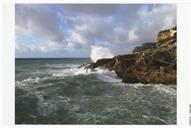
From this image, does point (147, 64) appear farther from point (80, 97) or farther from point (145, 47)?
point (80, 97)

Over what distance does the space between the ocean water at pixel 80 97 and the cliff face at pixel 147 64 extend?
6 cm

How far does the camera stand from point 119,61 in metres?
4.57

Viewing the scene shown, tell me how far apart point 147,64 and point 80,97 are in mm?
743

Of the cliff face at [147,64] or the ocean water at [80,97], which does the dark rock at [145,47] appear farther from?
the ocean water at [80,97]

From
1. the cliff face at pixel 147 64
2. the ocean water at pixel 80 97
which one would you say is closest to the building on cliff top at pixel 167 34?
the cliff face at pixel 147 64

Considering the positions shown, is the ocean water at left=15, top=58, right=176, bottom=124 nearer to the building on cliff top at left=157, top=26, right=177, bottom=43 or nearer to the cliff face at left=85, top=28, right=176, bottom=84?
the cliff face at left=85, top=28, right=176, bottom=84

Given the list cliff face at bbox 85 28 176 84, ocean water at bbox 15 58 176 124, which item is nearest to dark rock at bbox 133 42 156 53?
cliff face at bbox 85 28 176 84

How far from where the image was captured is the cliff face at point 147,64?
14.7 ft

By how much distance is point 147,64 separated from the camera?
4562mm

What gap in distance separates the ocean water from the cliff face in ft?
0.21

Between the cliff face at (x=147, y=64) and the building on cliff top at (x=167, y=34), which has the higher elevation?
the building on cliff top at (x=167, y=34)

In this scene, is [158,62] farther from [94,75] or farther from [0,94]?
[0,94]

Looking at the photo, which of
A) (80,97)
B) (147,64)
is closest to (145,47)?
(147,64)
